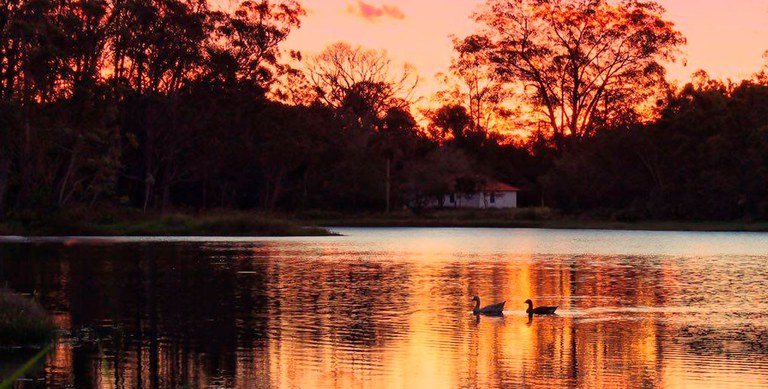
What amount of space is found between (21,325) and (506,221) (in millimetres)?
91657

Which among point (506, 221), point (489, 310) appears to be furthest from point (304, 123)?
point (489, 310)

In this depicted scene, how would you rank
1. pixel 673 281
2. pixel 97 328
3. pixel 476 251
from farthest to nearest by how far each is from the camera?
1. pixel 476 251
2. pixel 673 281
3. pixel 97 328

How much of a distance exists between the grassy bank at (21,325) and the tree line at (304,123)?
56358mm

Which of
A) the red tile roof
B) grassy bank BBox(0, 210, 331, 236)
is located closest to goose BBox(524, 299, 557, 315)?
grassy bank BBox(0, 210, 331, 236)

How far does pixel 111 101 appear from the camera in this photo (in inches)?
3238

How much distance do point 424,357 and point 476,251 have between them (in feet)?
144

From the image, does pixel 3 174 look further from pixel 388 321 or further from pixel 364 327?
pixel 364 327

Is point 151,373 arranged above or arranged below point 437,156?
below

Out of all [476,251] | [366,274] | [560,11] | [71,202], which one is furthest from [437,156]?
[366,274]

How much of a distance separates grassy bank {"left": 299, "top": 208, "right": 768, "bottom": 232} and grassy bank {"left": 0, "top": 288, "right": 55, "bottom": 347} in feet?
280

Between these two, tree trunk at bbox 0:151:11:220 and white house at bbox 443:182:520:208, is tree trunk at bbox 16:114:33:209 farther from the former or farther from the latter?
white house at bbox 443:182:520:208

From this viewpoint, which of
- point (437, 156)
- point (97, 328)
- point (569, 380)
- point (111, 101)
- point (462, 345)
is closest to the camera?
point (569, 380)

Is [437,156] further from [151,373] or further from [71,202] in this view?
[151,373]

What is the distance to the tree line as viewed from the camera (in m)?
81.9
